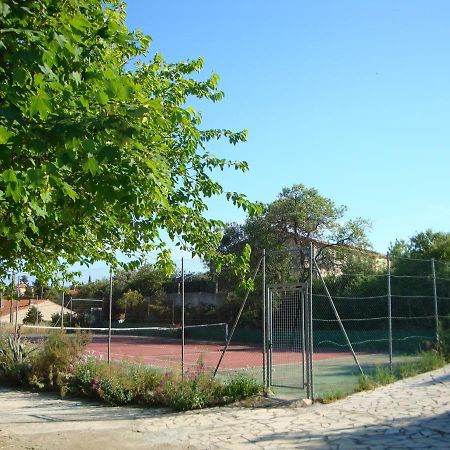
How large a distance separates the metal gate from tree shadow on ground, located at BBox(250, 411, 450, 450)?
286cm

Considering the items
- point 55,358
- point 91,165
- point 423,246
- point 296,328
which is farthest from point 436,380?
point 423,246

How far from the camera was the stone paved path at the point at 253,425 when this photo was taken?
8.31m

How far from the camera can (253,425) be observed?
9492 mm

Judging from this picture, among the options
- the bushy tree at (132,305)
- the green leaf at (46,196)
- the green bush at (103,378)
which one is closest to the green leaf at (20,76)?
the green leaf at (46,196)

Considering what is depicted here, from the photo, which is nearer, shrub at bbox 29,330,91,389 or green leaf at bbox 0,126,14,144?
green leaf at bbox 0,126,14,144

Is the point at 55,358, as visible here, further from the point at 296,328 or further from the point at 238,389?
the point at 296,328

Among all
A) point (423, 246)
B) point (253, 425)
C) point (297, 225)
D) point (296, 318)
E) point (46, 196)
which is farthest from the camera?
point (297, 225)

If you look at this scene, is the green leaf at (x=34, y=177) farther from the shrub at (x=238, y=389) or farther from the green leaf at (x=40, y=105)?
the shrub at (x=238, y=389)

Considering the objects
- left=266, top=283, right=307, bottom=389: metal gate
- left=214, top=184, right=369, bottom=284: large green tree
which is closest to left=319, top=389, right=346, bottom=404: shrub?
left=266, top=283, right=307, bottom=389: metal gate

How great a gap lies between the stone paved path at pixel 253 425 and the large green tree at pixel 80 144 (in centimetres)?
289

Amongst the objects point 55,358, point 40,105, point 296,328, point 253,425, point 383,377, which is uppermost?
point 40,105

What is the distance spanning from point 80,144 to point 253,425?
6.48 metres

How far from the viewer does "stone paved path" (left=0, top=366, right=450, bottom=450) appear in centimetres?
831

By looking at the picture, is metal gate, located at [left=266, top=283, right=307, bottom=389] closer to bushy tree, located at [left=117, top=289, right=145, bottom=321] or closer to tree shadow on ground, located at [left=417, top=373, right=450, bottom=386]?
tree shadow on ground, located at [left=417, top=373, right=450, bottom=386]
